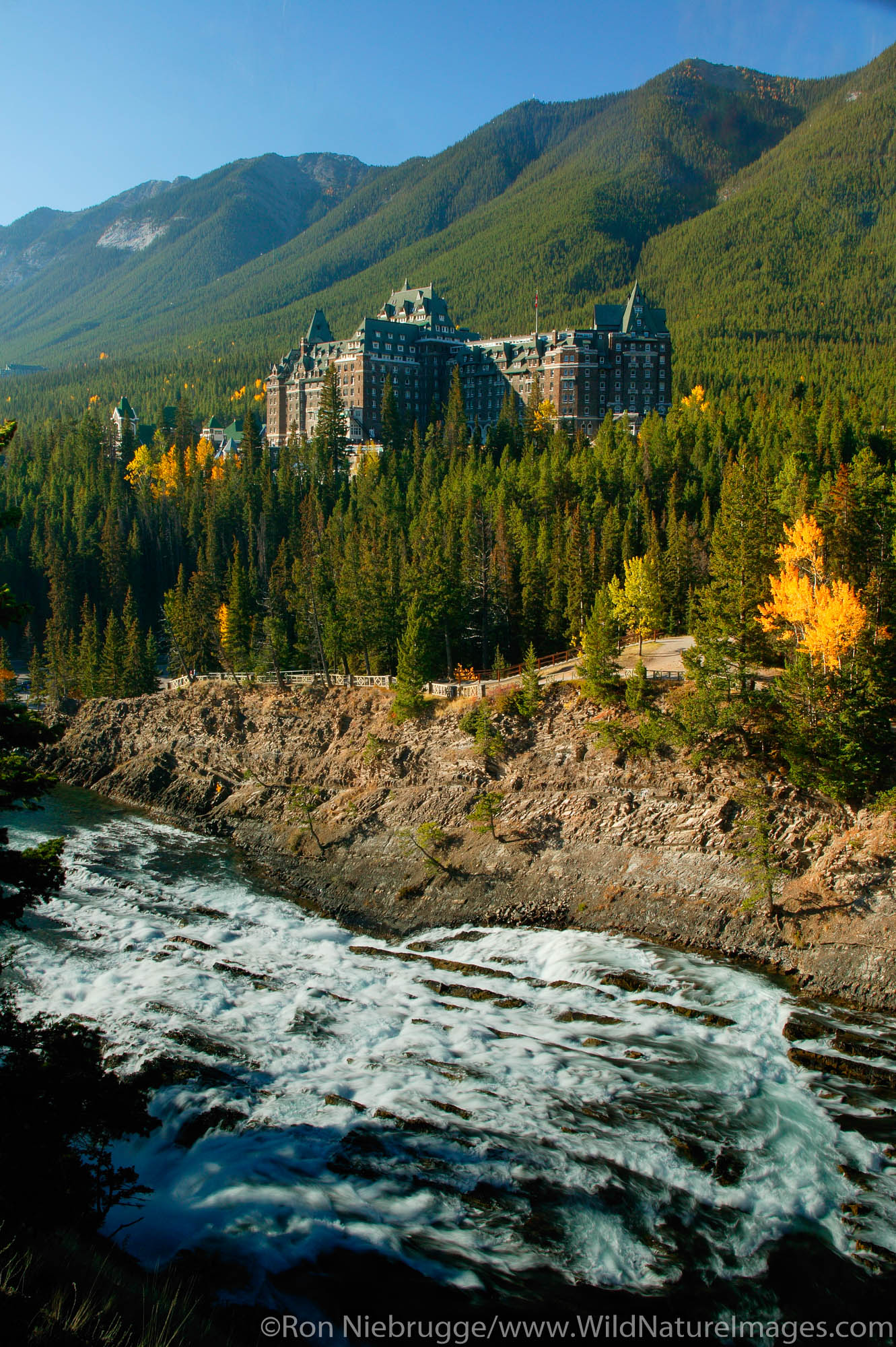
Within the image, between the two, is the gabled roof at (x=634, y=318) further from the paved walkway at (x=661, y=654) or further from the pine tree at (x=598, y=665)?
the pine tree at (x=598, y=665)

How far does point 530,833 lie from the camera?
133 ft

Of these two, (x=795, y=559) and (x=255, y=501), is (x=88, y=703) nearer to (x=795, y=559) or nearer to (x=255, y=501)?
(x=255, y=501)

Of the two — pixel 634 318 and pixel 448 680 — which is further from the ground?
pixel 634 318

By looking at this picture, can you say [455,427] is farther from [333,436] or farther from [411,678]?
[411,678]

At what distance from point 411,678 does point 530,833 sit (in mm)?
13291

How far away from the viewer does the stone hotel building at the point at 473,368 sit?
5138 inches

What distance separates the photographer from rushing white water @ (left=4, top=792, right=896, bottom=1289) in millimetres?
17953

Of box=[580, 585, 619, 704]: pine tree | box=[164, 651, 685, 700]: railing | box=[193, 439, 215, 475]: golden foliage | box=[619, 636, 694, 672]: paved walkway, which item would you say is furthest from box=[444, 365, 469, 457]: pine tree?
box=[580, 585, 619, 704]: pine tree

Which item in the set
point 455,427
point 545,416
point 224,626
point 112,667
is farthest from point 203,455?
point 224,626

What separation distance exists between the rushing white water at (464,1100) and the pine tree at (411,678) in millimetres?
16258

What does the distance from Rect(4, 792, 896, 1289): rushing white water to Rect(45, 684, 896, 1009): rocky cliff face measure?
2437mm

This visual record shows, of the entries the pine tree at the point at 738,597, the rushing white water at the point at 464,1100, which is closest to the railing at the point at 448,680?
the pine tree at the point at 738,597

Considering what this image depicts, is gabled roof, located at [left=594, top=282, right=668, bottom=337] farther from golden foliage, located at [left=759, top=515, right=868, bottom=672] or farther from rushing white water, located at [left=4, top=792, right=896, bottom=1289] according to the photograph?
rushing white water, located at [left=4, top=792, right=896, bottom=1289]

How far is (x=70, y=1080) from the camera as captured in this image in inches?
692
